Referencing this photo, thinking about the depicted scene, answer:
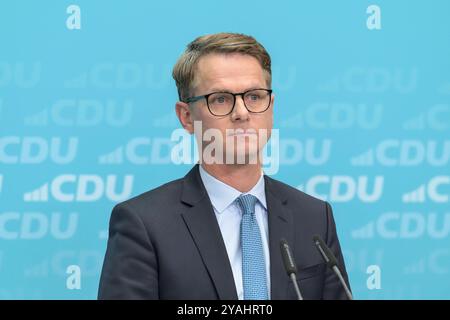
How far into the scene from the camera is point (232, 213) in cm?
198

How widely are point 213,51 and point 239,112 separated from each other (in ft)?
0.72

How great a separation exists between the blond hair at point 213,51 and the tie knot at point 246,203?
350 mm

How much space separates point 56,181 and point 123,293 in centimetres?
113

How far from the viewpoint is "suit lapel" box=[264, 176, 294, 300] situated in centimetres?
187

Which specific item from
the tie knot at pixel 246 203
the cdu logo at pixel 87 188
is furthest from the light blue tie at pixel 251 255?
the cdu logo at pixel 87 188

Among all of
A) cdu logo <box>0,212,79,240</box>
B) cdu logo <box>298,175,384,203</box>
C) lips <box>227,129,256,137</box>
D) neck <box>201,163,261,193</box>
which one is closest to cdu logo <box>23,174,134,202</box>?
cdu logo <box>0,212,79,240</box>

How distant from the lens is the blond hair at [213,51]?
198 cm

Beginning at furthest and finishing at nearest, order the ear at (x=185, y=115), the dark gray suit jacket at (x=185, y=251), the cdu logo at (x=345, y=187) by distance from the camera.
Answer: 1. the cdu logo at (x=345, y=187)
2. the ear at (x=185, y=115)
3. the dark gray suit jacket at (x=185, y=251)

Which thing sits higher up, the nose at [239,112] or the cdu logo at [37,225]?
the nose at [239,112]

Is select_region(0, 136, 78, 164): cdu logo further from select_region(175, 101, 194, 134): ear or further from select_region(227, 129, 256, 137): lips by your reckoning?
select_region(227, 129, 256, 137): lips

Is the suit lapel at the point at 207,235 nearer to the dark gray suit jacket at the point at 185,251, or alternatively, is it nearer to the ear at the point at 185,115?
the dark gray suit jacket at the point at 185,251

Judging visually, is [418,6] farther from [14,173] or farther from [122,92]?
A: [14,173]

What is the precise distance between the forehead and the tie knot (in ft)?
1.03
